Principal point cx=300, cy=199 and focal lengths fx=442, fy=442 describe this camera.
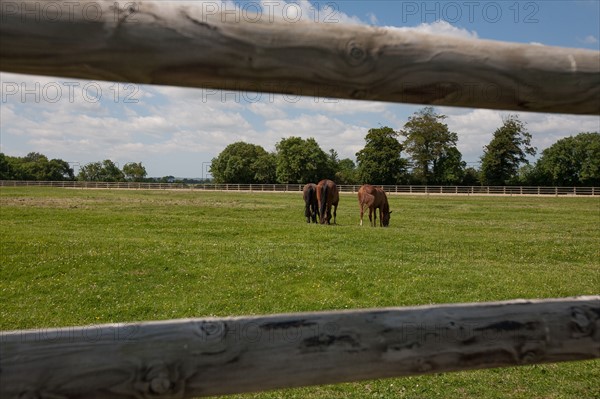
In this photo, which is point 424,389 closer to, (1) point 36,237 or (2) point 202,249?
(2) point 202,249

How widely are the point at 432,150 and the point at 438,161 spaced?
183 centimetres

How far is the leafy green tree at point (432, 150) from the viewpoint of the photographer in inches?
2495

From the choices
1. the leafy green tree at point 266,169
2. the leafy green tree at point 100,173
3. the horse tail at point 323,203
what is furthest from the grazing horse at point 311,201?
the leafy green tree at point 100,173

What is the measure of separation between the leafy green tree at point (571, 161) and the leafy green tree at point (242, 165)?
42.1m

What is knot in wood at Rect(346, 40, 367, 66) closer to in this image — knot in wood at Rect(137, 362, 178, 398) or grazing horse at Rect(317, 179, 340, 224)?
knot in wood at Rect(137, 362, 178, 398)

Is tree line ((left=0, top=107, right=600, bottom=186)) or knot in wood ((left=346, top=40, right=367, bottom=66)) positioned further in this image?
tree line ((left=0, top=107, right=600, bottom=186))

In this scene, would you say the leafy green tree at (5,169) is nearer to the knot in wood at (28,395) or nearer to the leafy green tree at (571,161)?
the leafy green tree at (571,161)

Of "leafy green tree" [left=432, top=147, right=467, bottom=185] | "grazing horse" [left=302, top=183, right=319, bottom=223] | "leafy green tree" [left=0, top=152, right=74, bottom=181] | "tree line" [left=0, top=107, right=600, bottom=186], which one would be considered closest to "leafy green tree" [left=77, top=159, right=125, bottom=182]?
"leafy green tree" [left=0, top=152, right=74, bottom=181]

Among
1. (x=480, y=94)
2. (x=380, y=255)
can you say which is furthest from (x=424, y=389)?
(x=380, y=255)

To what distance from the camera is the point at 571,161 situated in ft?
213

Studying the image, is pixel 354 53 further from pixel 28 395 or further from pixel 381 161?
pixel 381 161

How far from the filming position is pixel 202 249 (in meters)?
11.1

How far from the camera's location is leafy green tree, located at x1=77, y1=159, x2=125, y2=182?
96900 mm

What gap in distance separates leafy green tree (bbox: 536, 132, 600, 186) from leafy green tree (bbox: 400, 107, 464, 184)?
1390 centimetres
